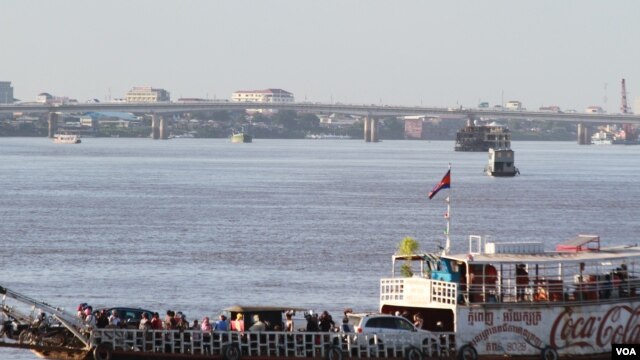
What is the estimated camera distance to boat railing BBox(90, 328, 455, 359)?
129ft

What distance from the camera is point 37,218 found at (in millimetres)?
103000

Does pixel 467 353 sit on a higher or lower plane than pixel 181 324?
lower

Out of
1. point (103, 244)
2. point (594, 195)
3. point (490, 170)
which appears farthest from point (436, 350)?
point (490, 170)

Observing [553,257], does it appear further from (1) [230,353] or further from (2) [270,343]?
(1) [230,353]

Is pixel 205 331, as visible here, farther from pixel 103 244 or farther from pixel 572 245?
pixel 103 244

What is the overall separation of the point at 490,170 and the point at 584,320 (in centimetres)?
15190

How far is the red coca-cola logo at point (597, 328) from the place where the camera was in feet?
137

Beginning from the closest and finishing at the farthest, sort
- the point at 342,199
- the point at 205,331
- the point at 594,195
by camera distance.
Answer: the point at 205,331, the point at 342,199, the point at 594,195

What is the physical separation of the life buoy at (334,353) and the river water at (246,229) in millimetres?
13054

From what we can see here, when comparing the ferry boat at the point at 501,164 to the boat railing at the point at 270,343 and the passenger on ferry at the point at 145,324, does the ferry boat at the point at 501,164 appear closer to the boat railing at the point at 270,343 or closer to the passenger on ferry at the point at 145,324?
the boat railing at the point at 270,343

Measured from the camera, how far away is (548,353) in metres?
41.6

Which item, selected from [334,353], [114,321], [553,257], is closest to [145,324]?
[114,321]

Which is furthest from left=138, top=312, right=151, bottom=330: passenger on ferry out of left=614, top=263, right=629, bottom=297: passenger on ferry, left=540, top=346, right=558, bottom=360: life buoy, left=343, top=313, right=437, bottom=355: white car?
left=614, top=263, right=629, bottom=297: passenger on ferry

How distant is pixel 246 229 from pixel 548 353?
181 feet
